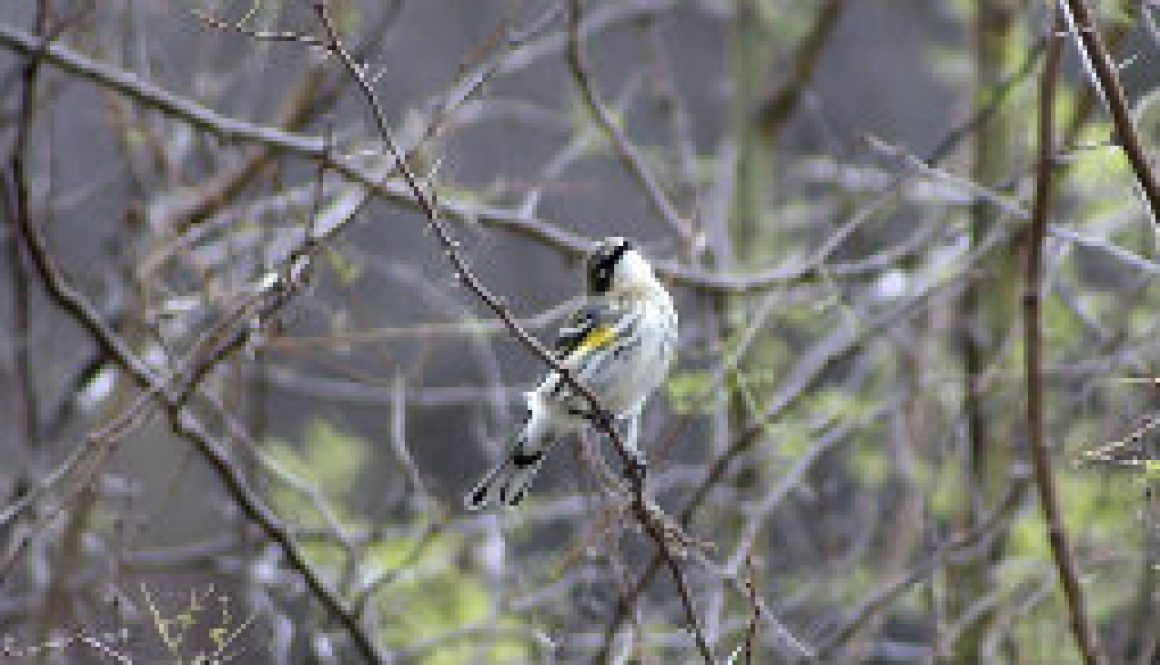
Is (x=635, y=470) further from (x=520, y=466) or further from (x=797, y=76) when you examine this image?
(x=797, y=76)

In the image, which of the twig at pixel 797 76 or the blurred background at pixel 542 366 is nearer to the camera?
the blurred background at pixel 542 366

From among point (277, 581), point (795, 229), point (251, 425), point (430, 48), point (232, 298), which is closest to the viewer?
point (232, 298)

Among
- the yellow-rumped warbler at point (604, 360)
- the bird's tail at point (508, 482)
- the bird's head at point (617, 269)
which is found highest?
the bird's head at point (617, 269)

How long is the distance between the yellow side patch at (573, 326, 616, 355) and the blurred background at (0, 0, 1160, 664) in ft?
0.85

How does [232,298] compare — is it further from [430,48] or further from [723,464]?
[430,48]

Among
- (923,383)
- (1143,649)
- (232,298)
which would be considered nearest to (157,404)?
(232,298)

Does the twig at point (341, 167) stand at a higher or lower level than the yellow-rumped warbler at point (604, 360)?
higher

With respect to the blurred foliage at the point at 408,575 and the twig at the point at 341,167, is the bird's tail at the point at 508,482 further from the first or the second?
the blurred foliage at the point at 408,575

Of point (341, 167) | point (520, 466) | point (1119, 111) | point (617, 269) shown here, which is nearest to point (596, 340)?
point (617, 269)

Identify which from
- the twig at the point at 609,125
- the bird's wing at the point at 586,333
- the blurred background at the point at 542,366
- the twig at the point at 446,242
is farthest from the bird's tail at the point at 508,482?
the twig at the point at 609,125

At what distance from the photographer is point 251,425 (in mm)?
8273

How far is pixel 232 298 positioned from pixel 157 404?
1.56 feet

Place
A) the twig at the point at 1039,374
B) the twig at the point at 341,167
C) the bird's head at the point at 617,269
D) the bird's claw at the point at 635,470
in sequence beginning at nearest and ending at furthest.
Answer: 1. the bird's claw at the point at 635,470
2. the twig at the point at 1039,374
3. the twig at the point at 341,167
4. the bird's head at the point at 617,269

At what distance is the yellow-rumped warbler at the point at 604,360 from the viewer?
539 centimetres
